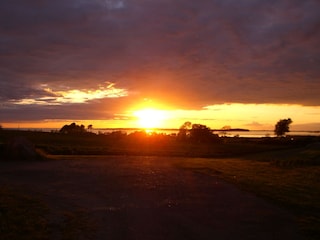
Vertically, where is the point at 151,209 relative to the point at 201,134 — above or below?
below

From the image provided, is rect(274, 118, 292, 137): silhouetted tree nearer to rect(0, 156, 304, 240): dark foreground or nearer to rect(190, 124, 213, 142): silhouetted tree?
rect(190, 124, 213, 142): silhouetted tree

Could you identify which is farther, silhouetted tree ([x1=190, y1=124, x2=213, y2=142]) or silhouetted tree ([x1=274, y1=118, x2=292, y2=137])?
silhouetted tree ([x1=274, y1=118, x2=292, y2=137])

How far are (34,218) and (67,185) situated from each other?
6699 millimetres

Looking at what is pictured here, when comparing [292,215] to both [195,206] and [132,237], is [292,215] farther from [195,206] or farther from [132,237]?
[132,237]

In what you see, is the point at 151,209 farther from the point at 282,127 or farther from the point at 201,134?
the point at 282,127

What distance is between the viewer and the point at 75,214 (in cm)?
1120

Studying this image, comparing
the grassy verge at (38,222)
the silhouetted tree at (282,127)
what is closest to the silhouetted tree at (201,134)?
the silhouetted tree at (282,127)

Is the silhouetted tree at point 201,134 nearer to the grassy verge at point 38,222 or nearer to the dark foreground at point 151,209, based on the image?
the dark foreground at point 151,209

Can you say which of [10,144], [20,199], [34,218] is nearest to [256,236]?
[34,218]

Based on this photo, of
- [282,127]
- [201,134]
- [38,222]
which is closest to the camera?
[38,222]

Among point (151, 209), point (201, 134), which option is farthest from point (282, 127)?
point (151, 209)

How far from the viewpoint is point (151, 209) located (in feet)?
40.0

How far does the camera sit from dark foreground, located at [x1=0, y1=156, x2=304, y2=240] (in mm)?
9547

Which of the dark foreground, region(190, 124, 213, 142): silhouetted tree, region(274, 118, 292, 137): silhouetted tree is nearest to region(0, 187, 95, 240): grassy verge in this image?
the dark foreground
